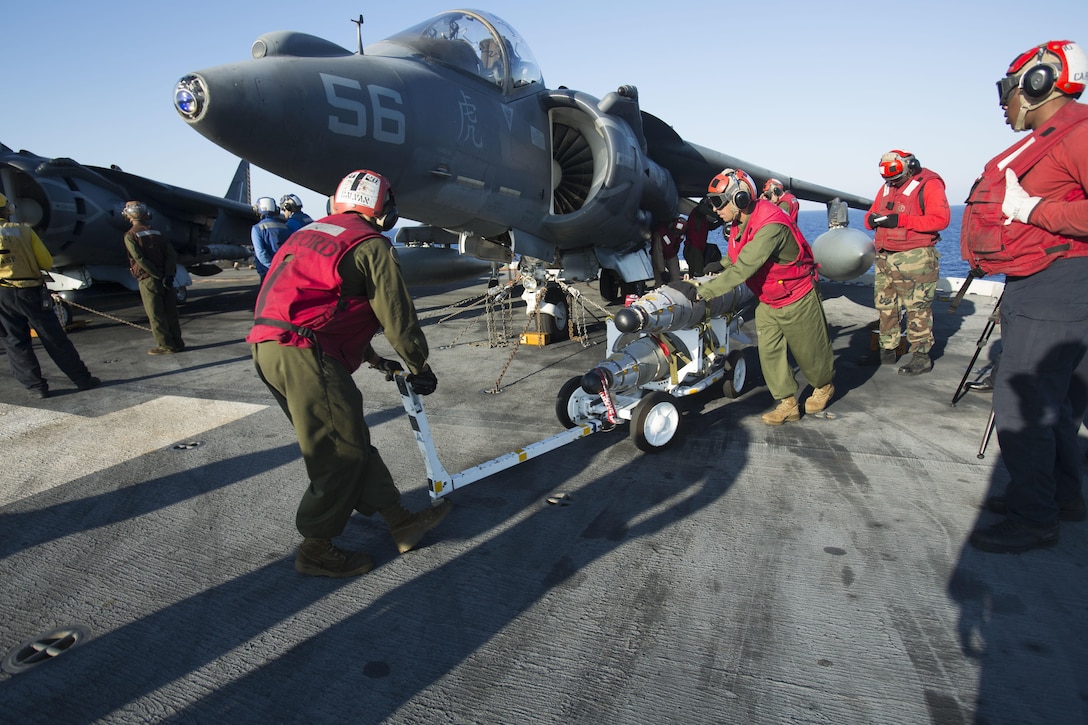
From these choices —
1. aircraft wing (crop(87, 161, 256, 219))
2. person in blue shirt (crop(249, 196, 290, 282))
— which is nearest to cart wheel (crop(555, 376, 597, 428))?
person in blue shirt (crop(249, 196, 290, 282))

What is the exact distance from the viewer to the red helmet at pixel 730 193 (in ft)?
14.8

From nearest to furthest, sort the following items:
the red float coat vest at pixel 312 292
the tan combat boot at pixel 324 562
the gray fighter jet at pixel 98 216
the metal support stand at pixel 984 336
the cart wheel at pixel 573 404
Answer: the red float coat vest at pixel 312 292
the tan combat boot at pixel 324 562
the metal support stand at pixel 984 336
the cart wheel at pixel 573 404
the gray fighter jet at pixel 98 216


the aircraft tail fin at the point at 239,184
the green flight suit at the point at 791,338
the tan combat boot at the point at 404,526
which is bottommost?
the tan combat boot at the point at 404,526

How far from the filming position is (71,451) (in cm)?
429

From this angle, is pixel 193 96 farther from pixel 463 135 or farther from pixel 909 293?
pixel 909 293

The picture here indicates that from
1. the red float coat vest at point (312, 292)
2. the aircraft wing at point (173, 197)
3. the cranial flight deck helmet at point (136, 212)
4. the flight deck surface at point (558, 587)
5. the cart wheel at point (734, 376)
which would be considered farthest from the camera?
the aircraft wing at point (173, 197)

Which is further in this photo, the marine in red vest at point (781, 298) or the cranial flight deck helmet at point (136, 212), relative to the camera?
the cranial flight deck helmet at point (136, 212)

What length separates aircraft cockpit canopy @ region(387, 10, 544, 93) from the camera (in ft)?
18.0

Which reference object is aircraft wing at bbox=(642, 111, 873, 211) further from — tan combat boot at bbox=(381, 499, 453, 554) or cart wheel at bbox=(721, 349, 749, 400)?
tan combat boot at bbox=(381, 499, 453, 554)

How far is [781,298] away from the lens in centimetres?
467

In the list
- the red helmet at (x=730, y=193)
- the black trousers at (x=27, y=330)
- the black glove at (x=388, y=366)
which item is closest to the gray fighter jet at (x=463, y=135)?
the red helmet at (x=730, y=193)

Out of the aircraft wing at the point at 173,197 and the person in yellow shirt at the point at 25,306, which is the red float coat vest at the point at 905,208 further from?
the aircraft wing at the point at 173,197

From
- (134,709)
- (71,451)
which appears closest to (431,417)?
(71,451)

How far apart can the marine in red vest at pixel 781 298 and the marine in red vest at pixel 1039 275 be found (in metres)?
1.60
